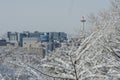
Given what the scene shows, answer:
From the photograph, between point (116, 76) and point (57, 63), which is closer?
point (116, 76)

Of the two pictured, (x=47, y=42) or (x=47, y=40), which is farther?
(x=47, y=40)

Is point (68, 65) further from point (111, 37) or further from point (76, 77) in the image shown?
point (111, 37)

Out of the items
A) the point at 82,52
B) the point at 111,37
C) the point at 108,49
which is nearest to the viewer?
the point at 82,52

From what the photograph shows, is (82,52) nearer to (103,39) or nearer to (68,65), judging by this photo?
(68,65)

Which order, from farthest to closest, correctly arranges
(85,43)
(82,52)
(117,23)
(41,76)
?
(117,23), (85,43), (82,52), (41,76)

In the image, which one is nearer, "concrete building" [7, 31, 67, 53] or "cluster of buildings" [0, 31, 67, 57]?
"cluster of buildings" [0, 31, 67, 57]

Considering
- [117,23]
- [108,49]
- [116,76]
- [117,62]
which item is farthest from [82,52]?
[117,23]

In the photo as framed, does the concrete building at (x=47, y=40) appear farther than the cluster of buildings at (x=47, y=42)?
Yes

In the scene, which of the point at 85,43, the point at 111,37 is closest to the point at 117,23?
the point at 111,37

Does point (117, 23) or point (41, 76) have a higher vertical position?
point (117, 23)
